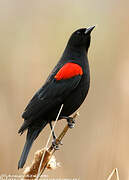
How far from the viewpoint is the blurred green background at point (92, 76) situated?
305cm

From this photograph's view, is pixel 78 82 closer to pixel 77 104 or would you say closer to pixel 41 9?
pixel 77 104

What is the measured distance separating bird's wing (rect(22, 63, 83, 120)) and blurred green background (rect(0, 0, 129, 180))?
40 cm

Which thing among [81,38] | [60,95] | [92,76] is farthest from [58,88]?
[92,76]

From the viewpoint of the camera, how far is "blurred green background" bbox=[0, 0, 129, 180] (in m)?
3.05

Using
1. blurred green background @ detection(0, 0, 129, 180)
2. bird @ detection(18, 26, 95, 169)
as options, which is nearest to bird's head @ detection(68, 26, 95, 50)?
bird @ detection(18, 26, 95, 169)

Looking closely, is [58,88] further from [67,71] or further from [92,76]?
[92,76]

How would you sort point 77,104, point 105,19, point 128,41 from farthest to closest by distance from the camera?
1. point 105,19
2. point 128,41
3. point 77,104

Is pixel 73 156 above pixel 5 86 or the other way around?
the other way around

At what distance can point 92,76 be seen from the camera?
387 cm

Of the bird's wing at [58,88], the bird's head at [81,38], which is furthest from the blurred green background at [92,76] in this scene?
the bird's wing at [58,88]

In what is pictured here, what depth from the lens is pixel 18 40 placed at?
3879mm

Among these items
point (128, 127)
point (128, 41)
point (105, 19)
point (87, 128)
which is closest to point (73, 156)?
point (87, 128)

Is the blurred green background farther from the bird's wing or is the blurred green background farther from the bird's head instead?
the bird's wing

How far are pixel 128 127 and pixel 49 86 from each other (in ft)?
2.32
